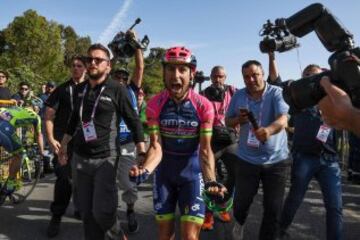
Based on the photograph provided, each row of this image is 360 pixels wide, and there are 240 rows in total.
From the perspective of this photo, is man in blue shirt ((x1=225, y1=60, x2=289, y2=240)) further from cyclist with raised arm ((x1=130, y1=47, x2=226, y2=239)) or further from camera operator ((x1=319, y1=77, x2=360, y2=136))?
camera operator ((x1=319, y1=77, x2=360, y2=136))

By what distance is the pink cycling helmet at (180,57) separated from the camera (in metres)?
3.87

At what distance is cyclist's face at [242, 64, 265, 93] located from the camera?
4715 mm

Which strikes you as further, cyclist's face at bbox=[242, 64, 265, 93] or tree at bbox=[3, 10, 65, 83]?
tree at bbox=[3, 10, 65, 83]

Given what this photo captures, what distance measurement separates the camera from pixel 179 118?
3930 mm

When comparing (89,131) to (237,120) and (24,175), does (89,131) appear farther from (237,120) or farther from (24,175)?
(24,175)

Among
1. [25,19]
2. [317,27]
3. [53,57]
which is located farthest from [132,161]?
[25,19]

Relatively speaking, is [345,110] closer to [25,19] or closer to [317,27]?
[317,27]

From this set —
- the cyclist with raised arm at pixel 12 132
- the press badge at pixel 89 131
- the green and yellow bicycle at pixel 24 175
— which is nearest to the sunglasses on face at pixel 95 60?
the press badge at pixel 89 131

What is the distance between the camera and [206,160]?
3.82 metres

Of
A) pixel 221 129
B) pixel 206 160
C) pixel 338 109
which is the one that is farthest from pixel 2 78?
pixel 338 109

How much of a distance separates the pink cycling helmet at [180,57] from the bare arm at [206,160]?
27.3 inches

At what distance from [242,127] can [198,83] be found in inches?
125

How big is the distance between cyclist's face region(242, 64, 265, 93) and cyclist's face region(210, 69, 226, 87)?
1678mm

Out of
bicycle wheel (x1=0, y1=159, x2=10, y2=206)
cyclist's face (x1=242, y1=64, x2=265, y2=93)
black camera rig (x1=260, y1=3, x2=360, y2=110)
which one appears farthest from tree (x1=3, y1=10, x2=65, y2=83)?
black camera rig (x1=260, y1=3, x2=360, y2=110)
